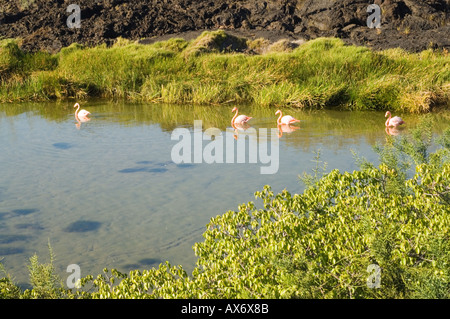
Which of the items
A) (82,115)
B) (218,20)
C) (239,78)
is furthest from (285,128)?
(218,20)

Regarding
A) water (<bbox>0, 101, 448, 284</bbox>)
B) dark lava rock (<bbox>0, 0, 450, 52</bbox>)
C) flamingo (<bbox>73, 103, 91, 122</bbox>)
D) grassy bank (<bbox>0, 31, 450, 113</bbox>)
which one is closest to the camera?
water (<bbox>0, 101, 448, 284</bbox>)

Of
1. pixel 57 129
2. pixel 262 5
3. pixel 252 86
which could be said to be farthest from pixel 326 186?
pixel 262 5

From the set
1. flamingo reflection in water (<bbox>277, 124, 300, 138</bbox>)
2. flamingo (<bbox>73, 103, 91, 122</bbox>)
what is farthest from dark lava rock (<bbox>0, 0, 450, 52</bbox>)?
flamingo reflection in water (<bbox>277, 124, 300, 138</bbox>)

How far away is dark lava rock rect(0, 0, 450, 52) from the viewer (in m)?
23.7

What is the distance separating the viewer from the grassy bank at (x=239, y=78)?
1318 cm

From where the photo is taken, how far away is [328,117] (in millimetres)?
12266

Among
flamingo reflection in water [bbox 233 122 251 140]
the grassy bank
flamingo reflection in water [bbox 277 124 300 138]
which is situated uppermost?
the grassy bank

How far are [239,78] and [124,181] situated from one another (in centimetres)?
748

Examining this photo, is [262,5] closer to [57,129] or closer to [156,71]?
[156,71]

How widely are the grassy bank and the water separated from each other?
97 cm

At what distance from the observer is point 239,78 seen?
14.4m

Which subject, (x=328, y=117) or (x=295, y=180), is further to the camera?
(x=328, y=117)

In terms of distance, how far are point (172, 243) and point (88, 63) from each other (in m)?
11.2

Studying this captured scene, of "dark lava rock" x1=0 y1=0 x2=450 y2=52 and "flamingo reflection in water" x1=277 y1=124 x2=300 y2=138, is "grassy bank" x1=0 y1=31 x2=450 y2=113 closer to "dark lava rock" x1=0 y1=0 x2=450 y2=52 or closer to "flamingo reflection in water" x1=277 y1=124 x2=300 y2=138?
"flamingo reflection in water" x1=277 y1=124 x2=300 y2=138
